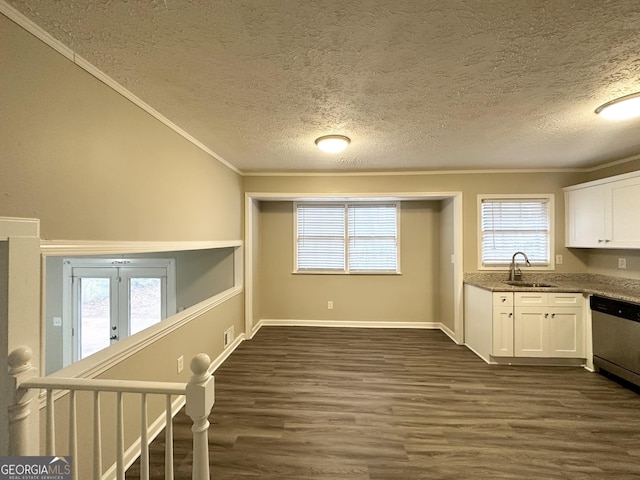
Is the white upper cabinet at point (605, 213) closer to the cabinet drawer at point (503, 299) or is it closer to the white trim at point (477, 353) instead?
the cabinet drawer at point (503, 299)

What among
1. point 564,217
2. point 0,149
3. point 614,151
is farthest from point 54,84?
point 564,217

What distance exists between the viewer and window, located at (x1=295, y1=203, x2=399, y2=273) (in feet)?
15.4

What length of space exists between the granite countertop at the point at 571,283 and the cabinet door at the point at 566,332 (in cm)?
27

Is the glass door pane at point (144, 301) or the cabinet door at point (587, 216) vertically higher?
the cabinet door at point (587, 216)

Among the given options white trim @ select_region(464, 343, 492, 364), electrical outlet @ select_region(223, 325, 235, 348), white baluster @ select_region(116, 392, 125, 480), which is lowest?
white trim @ select_region(464, 343, 492, 364)

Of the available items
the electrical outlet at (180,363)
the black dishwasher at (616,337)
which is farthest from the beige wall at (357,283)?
the electrical outlet at (180,363)

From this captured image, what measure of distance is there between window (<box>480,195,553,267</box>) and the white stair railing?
13.2 feet

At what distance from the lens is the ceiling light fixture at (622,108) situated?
1883 millimetres

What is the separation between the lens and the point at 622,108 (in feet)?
6.47

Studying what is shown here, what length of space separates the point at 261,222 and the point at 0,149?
3699mm

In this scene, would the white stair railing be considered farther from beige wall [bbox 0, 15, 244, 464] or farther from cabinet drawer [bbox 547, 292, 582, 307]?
cabinet drawer [bbox 547, 292, 582, 307]

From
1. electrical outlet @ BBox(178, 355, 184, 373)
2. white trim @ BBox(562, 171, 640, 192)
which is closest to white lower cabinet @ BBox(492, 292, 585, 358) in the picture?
white trim @ BBox(562, 171, 640, 192)

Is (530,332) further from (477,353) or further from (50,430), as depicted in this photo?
(50,430)

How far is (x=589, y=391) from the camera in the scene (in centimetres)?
265
